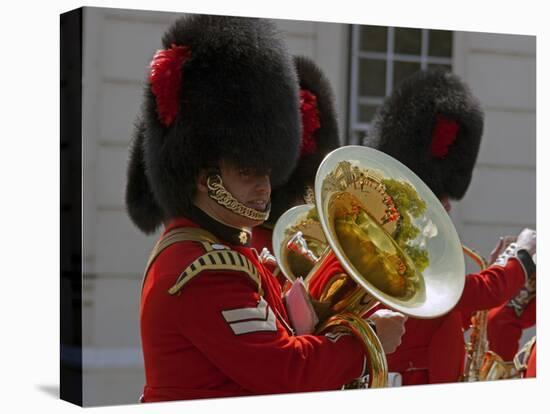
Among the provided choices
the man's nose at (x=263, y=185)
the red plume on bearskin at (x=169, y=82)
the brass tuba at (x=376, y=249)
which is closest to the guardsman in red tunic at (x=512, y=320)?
the brass tuba at (x=376, y=249)

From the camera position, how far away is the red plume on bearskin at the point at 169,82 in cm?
458

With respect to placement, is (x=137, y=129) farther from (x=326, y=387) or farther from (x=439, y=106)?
(x=439, y=106)

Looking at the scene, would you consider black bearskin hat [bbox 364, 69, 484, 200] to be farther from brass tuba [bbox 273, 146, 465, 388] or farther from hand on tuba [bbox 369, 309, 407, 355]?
hand on tuba [bbox 369, 309, 407, 355]

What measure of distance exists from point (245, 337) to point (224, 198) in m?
0.60

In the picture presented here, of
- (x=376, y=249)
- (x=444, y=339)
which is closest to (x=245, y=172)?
(x=376, y=249)

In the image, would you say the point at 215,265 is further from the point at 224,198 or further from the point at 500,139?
the point at 500,139

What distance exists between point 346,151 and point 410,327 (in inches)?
51.0

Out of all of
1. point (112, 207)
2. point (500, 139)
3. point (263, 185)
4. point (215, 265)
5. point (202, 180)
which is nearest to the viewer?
point (215, 265)

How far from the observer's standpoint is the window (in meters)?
5.80

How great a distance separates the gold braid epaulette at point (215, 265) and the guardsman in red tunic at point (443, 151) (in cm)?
162

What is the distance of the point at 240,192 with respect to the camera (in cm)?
454

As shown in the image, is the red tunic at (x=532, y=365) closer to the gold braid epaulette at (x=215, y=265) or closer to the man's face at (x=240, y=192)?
the man's face at (x=240, y=192)

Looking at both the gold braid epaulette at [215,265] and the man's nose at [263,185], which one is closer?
the gold braid epaulette at [215,265]

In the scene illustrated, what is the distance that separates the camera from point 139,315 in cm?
475
